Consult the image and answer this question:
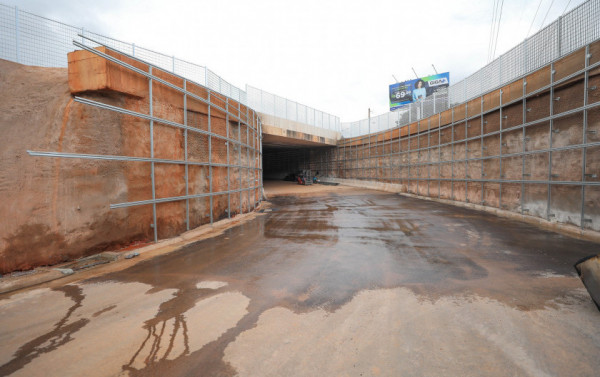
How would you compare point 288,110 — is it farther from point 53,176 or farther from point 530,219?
point 53,176

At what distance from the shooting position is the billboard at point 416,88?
37.2 m

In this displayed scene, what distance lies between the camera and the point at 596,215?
6.95 metres

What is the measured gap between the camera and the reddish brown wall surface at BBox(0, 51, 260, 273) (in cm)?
448

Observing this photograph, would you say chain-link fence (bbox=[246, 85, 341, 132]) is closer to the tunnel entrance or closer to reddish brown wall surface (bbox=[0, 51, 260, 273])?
the tunnel entrance

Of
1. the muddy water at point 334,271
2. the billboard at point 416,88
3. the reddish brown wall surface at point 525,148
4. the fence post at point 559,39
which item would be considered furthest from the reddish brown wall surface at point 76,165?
the billboard at point 416,88

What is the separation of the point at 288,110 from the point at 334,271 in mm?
21712

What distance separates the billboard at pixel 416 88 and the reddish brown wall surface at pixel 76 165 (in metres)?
35.9

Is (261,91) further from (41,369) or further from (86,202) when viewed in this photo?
(41,369)

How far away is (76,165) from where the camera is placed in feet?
16.9

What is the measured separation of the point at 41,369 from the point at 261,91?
21126 millimetres

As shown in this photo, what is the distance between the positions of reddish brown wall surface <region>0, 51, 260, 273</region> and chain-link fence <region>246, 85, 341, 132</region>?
45.9ft

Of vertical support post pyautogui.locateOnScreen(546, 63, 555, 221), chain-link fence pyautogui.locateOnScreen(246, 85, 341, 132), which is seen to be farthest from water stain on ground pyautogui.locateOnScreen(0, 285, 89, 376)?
chain-link fence pyautogui.locateOnScreen(246, 85, 341, 132)

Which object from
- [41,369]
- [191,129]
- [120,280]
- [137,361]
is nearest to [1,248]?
[120,280]

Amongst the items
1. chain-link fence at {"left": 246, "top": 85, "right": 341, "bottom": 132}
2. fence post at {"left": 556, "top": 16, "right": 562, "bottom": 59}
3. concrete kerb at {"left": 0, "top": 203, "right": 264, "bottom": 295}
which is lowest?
concrete kerb at {"left": 0, "top": 203, "right": 264, "bottom": 295}
